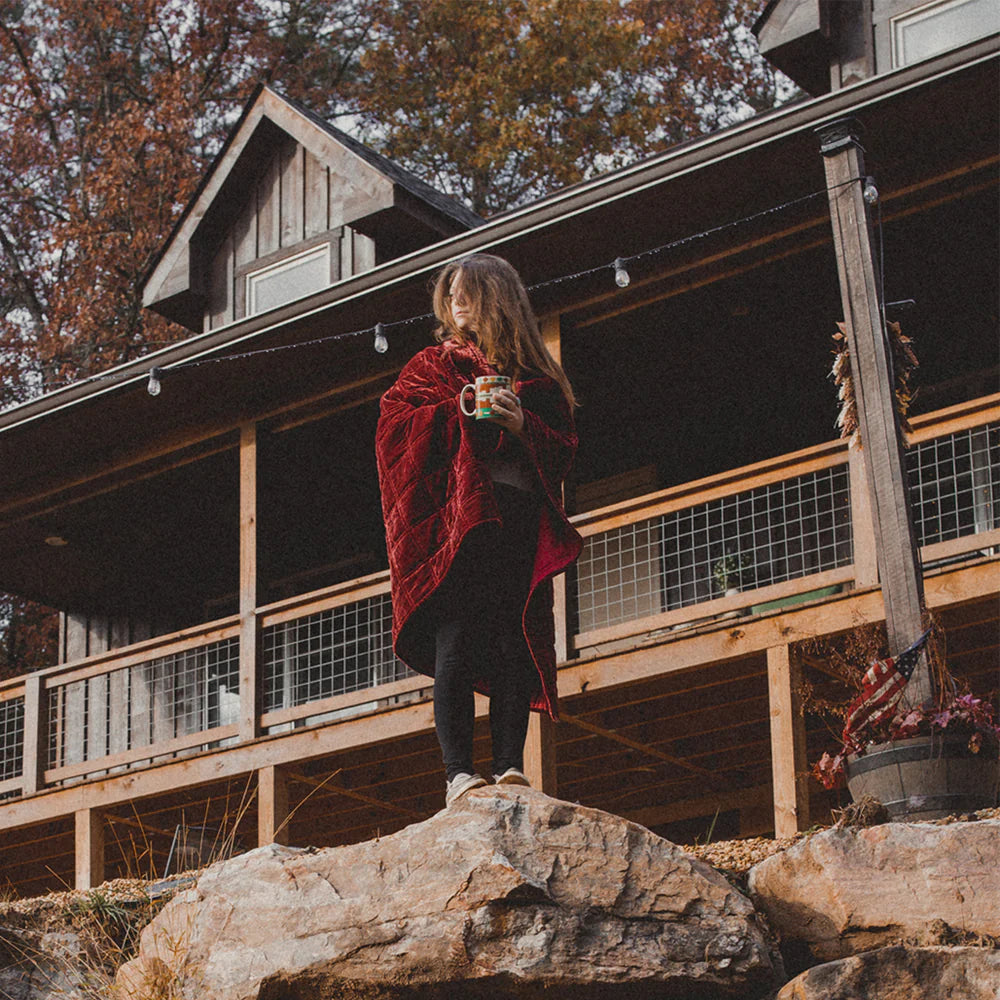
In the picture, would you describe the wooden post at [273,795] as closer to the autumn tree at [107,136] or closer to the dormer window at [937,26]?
the dormer window at [937,26]

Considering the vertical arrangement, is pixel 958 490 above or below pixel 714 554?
below

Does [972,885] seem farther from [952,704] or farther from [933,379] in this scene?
[933,379]

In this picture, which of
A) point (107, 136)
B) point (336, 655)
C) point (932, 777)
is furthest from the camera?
point (107, 136)

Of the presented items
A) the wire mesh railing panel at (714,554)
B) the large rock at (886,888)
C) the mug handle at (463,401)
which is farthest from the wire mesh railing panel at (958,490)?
the mug handle at (463,401)

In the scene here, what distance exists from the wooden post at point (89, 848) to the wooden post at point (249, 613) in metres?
1.46

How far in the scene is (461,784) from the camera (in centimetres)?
602

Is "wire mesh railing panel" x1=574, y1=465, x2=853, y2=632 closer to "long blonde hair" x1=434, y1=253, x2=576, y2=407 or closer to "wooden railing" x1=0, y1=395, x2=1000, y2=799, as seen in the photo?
"wooden railing" x1=0, y1=395, x2=1000, y2=799

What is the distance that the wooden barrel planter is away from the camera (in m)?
6.97

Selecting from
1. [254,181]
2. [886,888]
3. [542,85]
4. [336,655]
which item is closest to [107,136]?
[542,85]

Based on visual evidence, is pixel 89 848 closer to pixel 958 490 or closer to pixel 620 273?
pixel 620 273

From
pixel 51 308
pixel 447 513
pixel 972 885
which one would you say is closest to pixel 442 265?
pixel 447 513

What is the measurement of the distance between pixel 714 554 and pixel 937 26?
4.05 meters

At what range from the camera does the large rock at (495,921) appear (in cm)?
566

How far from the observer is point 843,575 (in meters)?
9.66
